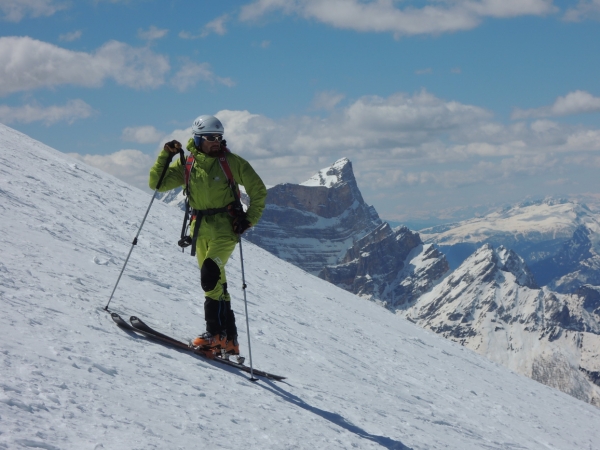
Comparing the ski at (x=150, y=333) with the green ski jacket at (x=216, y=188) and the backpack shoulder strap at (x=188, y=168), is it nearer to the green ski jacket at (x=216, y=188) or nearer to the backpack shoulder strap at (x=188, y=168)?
the green ski jacket at (x=216, y=188)

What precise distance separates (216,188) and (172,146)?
3.34 ft

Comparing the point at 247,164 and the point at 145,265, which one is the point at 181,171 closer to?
the point at 247,164

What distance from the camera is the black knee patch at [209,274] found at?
359 inches

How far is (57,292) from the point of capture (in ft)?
29.8

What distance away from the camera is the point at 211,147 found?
895 centimetres

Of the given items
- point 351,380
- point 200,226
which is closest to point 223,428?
point 200,226

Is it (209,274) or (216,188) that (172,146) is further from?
(209,274)

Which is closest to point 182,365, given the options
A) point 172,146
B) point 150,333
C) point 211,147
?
point 150,333

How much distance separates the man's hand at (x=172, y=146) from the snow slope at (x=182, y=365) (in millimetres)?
2766

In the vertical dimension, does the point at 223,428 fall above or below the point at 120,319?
below

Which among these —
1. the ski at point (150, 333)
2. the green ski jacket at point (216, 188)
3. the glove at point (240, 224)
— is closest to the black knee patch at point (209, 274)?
the green ski jacket at point (216, 188)

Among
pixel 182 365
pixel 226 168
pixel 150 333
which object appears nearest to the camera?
pixel 182 365

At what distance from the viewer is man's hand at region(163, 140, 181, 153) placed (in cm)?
923

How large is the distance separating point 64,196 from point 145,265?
5559mm
